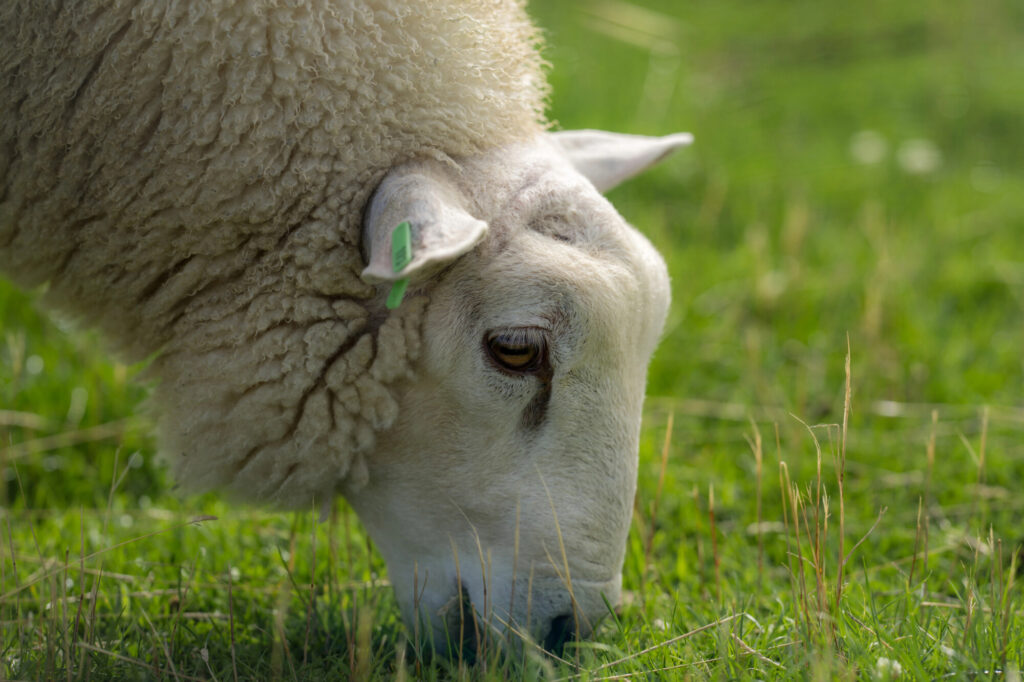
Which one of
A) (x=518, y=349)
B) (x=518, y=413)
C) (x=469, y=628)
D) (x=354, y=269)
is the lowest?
(x=469, y=628)

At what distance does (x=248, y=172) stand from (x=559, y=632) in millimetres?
1277

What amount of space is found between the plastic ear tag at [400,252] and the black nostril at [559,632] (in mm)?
872

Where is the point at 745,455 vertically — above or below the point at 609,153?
below

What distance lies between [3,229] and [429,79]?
3.55 feet

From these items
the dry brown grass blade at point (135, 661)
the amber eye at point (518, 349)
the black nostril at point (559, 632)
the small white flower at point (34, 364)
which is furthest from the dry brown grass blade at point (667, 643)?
the small white flower at point (34, 364)

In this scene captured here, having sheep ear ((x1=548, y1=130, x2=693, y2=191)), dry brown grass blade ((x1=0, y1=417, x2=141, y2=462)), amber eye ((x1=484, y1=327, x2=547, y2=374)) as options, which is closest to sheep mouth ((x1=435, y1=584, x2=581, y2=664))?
amber eye ((x1=484, y1=327, x2=547, y2=374))

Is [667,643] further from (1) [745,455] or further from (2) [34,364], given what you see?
(2) [34,364]

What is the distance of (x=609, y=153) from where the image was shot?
2.96 metres

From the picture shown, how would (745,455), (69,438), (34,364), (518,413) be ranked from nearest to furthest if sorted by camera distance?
1. (518,413)
2. (69,438)
3. (745,455)
4. (34,364)

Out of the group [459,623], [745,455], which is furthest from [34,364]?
[745,455]

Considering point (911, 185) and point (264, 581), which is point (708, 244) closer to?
Answer: point (911, 185)

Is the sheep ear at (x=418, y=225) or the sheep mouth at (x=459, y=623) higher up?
the sheep ear at (x=418, y=225)

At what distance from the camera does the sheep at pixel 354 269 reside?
2.29 m

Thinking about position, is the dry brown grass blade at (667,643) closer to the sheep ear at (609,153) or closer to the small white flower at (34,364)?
the sheep ear at (609,153)
